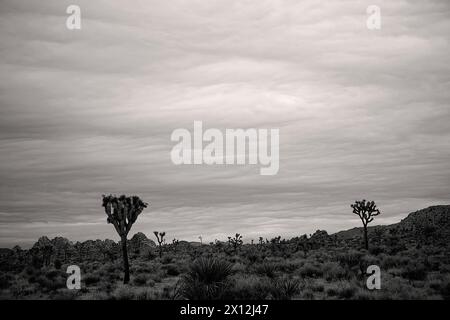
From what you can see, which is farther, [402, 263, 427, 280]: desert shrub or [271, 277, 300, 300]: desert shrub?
[402, 263, 427, 280]: desert shrub

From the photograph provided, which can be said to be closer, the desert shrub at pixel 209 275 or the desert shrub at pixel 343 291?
the desert shrub at pixel 209 275

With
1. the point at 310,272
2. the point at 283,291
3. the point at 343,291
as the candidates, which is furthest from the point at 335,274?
the point at 283,291

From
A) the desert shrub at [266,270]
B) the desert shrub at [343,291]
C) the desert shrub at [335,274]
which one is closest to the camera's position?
the desert shrub at [343,291]

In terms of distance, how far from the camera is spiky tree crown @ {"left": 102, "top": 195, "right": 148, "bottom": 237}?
924 inches

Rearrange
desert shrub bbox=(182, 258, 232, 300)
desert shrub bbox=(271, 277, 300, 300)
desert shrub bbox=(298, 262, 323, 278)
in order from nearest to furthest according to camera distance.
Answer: desert shrub bbox=(271, 277, 300, 300) < desert shrub bbox=(182, 258, 232, 300) < desert shrub bbox=(298, 262, 323, 278)

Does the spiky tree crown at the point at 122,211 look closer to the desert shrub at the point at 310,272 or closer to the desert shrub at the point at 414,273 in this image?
the desert shrub at the point at 310,272

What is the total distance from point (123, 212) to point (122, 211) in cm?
8

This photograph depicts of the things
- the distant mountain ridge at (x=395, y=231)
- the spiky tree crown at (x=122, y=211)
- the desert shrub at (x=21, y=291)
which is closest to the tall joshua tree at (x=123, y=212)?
the spiky tree crown at (x=122, y=211)

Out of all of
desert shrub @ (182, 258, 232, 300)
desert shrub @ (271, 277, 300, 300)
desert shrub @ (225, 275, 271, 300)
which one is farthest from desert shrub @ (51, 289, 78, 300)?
desert shrub @ (271, 277, 300, 300)

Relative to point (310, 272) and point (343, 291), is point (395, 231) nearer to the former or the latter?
point (310, 272)

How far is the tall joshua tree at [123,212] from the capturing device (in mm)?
23453

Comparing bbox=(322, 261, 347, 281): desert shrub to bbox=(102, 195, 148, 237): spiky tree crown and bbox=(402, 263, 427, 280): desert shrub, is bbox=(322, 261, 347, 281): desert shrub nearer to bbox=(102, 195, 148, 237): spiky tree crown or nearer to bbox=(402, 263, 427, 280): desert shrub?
bbox=(402, 263, 427, 280): desert shrub
